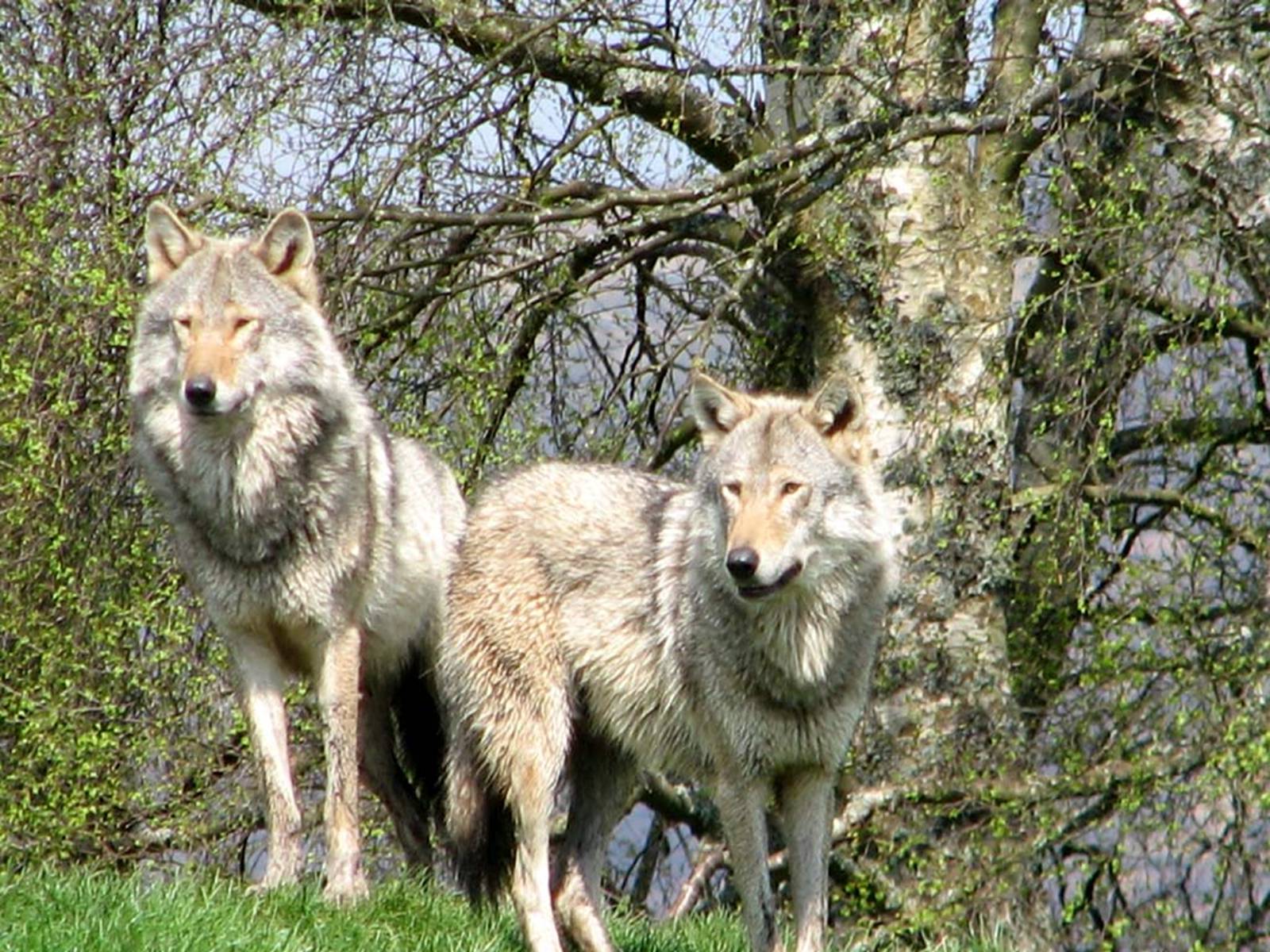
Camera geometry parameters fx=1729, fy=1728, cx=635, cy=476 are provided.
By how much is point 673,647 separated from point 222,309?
2275 mm

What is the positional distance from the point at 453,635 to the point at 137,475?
325cm

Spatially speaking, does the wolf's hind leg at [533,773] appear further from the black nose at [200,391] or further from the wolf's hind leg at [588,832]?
the black nose at [200,391]

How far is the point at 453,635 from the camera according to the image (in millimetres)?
6496

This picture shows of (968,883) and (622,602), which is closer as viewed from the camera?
(622,602)

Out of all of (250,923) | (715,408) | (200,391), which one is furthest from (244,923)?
(715,408)

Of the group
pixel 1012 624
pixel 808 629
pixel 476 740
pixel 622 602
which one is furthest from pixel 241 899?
pixel 1012 624

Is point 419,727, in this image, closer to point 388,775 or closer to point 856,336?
point 388,775

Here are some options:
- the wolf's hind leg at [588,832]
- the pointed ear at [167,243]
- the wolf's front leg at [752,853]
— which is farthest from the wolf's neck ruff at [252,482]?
the wolf's front leg at [752,853]

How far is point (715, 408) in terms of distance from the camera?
6.01m

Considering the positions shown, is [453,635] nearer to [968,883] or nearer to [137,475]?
[968,883]

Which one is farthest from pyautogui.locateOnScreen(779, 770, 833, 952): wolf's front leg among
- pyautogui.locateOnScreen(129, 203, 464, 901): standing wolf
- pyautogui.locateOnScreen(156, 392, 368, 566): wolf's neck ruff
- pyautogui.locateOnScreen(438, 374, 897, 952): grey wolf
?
pyautogui.locateOnScreen(156, 392, 368, 566): wolf's neck ruff

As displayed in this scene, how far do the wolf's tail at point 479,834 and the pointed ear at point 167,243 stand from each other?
7.49 ft

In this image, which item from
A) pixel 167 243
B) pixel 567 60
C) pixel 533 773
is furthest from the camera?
pixel 567 60

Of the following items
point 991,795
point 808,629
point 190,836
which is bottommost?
point 190,836
